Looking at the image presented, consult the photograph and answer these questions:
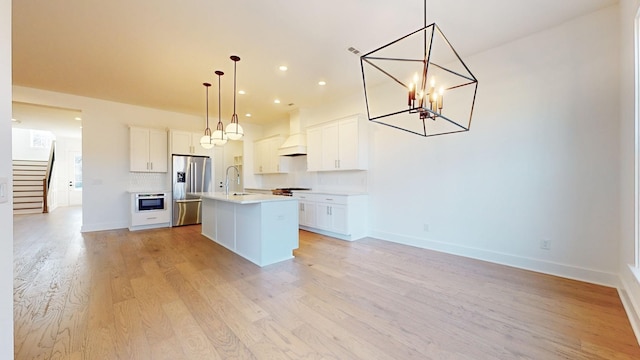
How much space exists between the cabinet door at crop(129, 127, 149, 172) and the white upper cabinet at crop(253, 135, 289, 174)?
8.90 feet

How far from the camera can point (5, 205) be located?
45.9 inches

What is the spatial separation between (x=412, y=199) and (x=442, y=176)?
Result: 0.63m

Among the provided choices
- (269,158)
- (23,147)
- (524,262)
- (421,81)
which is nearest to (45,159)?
(23,147)

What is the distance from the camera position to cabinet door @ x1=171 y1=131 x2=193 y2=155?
6.07m

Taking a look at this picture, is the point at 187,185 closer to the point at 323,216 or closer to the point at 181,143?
the point at 181,143

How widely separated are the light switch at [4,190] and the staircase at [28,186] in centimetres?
1029

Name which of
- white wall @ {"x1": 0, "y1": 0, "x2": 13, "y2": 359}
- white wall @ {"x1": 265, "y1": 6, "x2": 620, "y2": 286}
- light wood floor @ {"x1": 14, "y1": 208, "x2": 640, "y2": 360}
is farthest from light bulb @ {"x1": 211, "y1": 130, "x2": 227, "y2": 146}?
white wall @ {"x1": 265, "y1": 6, "x2": 620, "y2": 286}

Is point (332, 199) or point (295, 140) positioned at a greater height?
point (295, 140)

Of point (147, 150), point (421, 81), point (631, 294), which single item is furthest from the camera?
point (147, 150)

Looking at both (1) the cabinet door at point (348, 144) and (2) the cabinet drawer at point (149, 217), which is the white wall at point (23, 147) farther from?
(1) the cabinet door at point (348, 144)

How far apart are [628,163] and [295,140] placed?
5160mm

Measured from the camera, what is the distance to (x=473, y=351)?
1.73m

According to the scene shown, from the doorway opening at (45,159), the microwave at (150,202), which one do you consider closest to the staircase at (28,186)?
the doorway opening at (45,159)

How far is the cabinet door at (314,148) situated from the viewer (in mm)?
5510
